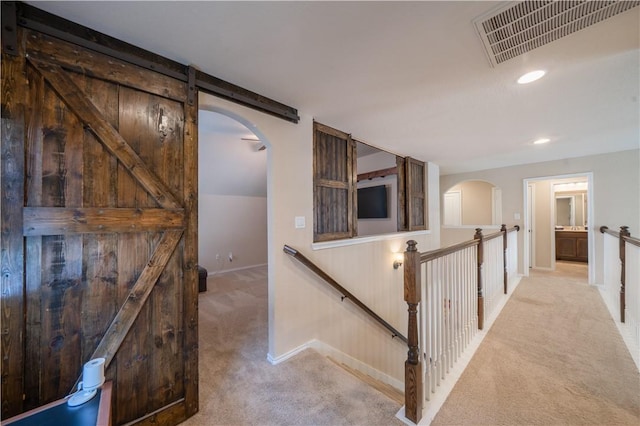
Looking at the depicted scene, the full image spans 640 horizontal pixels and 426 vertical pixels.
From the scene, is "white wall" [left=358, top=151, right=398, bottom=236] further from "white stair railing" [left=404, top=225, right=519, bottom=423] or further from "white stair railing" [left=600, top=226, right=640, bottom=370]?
"white stair railing" [left=600, top=226, right=640, bottom=370]

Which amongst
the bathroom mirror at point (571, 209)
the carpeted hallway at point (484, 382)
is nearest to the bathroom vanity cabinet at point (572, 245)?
the bathroom mirror at point (571, 209)

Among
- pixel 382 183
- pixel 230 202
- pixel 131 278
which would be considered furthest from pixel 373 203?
pixel 131 278

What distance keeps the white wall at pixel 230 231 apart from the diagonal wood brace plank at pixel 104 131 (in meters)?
3.98

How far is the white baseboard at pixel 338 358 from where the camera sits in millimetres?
2163

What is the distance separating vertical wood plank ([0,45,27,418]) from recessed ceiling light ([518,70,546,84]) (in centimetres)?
303

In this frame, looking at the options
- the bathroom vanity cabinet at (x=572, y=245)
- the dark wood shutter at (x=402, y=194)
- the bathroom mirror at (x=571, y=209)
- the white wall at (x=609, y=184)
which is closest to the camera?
the white wall at (x=609, y=184)

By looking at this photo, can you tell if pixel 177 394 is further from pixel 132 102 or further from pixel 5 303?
pixel 132 102

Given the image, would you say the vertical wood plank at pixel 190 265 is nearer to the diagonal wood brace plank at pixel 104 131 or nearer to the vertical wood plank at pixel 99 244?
the diagonal wood brace plank at pixel 104 131

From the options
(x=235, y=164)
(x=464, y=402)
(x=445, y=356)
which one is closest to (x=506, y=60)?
(x=445, y=356)

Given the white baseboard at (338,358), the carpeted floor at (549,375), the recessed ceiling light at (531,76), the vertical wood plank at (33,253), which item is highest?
the recessed ceiling light at (531,76)

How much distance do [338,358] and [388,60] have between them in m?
2.74

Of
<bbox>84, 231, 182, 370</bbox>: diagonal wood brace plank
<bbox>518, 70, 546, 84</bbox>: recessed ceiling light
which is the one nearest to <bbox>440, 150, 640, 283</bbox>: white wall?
<bbox>518, 70, 546, 84</bbox>: recessed ceiling light

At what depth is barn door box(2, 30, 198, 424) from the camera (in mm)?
1129

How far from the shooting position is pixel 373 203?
18.0 feet
